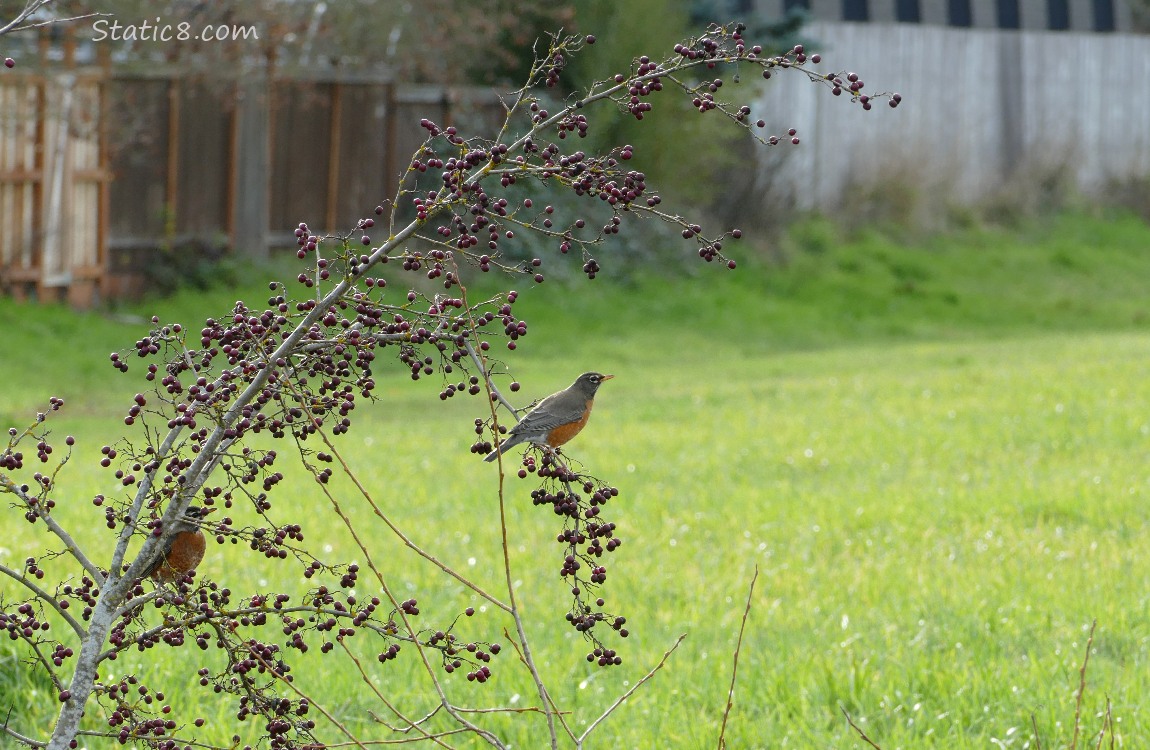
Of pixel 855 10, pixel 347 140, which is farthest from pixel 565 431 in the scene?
pixel 855 10

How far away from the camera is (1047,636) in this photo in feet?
15.4

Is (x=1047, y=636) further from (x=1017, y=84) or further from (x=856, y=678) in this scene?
(x=1017, y=84)

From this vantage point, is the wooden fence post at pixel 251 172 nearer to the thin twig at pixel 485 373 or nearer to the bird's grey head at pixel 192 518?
the bird's grey head at pixel 192 518

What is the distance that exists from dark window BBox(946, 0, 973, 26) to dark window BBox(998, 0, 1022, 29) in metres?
0.67

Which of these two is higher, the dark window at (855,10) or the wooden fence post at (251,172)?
the dark window at (855,10)

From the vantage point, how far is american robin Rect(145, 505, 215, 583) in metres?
2.54

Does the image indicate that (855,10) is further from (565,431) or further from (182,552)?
(182,552)

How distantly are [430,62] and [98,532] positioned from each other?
12402 mm

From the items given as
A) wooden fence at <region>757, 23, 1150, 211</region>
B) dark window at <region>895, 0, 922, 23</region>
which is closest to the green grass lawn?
wooden fence at <region>757, 23, 1150, 211</region>

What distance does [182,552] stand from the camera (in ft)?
8.76

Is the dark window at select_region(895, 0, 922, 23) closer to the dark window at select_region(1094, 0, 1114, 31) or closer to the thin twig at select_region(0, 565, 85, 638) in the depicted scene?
the dark window at select_region(1094, 0, 1114, 31)

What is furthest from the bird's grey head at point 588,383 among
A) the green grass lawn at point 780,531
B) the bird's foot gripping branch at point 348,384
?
the green grass lawn at point 780,531

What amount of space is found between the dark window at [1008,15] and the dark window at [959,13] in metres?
0.67

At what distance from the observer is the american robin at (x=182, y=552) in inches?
100
